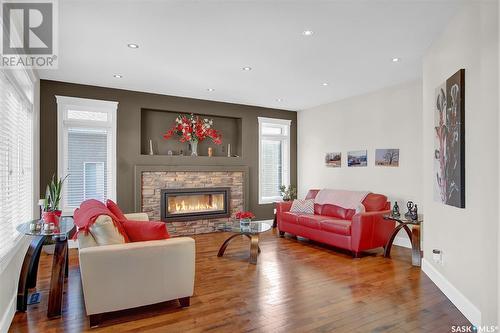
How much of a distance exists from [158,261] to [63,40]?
8.90 ft

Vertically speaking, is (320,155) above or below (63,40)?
below

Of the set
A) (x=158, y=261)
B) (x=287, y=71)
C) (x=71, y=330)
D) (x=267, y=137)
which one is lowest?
(x=71, y=330)

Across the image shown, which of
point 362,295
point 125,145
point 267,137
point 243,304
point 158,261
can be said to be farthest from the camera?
point 267,137

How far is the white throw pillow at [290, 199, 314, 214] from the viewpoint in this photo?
603 centimetres

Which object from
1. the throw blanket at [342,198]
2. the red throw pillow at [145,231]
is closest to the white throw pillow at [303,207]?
the throw blanket at [342,198]

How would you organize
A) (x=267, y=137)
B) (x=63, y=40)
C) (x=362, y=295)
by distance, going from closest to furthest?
(x=362, y=295) → (x=63, y=40) → (x=267, y=137)

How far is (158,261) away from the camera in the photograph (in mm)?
2832

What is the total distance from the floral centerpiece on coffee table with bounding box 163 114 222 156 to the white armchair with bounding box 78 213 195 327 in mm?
3671

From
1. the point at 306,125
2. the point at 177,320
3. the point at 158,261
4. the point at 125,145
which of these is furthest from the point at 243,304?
the point at 306,125

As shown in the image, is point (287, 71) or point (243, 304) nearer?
point (243, 304)

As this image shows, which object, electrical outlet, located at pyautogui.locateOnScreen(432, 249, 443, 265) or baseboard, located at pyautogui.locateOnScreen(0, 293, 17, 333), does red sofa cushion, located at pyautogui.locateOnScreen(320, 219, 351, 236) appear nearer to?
electrical outlet, located at pyautogui.locateOnScreen(432, 249, 443, 265)

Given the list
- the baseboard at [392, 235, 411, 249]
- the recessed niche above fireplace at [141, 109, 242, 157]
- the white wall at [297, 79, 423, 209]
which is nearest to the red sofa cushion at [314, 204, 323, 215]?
the white wall at [297, 79, 423, 209]

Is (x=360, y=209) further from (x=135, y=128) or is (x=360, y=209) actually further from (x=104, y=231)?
(x=135, y=128)

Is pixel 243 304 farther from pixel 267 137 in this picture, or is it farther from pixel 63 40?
pixel 267 137
